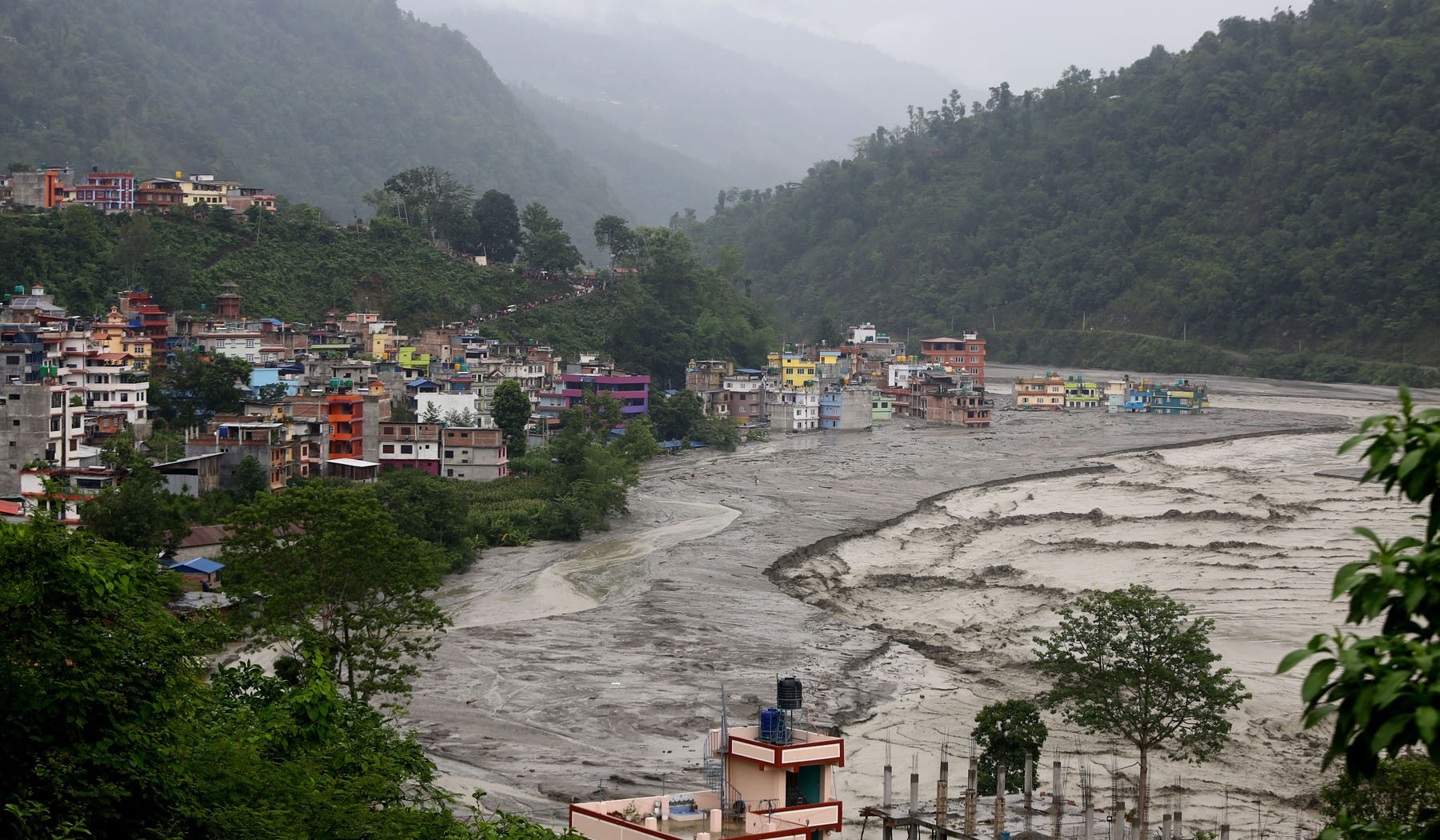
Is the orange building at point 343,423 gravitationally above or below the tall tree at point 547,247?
below

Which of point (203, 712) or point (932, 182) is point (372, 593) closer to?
point (203, 712)

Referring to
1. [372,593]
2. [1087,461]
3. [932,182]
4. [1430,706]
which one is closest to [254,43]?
[932,182]

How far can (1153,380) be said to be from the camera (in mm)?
75875

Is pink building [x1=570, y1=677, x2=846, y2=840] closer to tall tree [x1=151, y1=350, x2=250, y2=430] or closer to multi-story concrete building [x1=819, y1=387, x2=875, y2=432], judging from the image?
tall tree [x1=151, y1=350, x2=250, y2=430]

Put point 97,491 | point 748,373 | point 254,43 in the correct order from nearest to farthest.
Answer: point 97,491 → point 748,373 → point 254,43

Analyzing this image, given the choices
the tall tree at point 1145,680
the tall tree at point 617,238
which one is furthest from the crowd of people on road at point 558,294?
the tall tree at point 1145,680

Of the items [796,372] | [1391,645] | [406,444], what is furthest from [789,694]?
[796,372]

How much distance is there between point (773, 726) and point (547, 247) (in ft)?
190

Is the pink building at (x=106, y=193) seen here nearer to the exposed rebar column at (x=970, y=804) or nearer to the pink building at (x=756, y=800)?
the exposed rebar column at (x=970, y=804)

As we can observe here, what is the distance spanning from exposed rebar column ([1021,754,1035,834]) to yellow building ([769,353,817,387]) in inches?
1826

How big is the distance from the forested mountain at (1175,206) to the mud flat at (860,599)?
35.4 m

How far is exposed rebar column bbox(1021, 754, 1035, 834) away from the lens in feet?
46.0

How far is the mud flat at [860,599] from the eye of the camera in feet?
57.8

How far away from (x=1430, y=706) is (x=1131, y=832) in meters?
11.5
